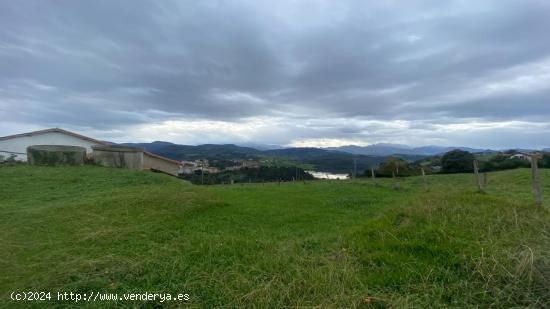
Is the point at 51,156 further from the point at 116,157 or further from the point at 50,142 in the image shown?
the point at 50,142

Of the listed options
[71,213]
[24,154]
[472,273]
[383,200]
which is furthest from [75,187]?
[24,154]

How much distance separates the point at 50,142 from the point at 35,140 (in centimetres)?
99

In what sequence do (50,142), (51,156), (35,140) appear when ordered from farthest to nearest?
(50,142)
(35,140)
(51,156)

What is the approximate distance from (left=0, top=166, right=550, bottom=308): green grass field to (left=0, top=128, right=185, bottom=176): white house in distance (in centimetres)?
1567

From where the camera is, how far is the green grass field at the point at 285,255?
3.20m

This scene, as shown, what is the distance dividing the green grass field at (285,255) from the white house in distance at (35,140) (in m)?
18.0

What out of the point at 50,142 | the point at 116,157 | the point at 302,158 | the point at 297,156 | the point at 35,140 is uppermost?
the point at 35,140

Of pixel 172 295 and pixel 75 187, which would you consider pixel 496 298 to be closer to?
pixel 172 295

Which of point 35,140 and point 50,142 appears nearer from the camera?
point 35,140

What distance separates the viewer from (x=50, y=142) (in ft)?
73.6

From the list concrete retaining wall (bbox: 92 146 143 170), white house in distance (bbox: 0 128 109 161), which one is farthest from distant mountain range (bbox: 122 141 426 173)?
concrete retaining wall (bbox: 92 146 143 170)

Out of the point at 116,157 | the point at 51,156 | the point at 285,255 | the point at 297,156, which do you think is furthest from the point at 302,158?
the point at 285,255

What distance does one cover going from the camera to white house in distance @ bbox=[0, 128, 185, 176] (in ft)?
70.1

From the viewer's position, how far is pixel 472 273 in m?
3.50
